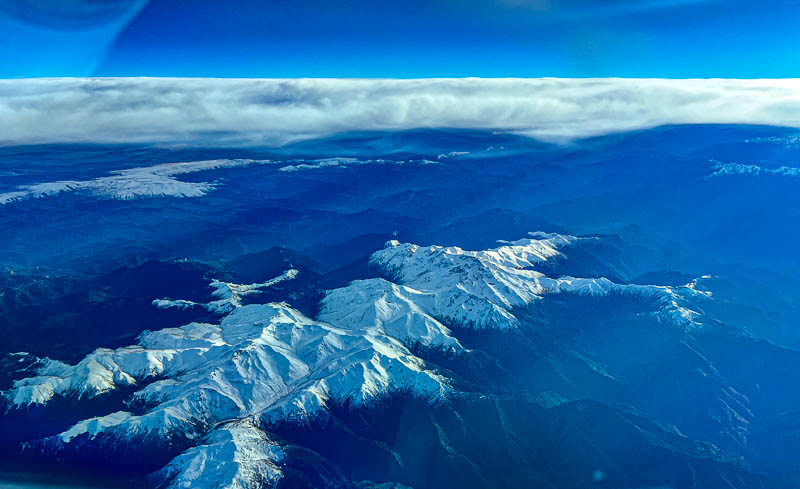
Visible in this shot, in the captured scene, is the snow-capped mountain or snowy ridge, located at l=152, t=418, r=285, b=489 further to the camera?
the snow-capped mountain

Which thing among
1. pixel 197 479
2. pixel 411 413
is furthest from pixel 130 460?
pixel 411 413

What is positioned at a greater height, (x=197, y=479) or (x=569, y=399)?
(x=197, y=479)

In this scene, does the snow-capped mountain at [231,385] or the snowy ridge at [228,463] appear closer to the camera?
the snowy ridge at [228,463]

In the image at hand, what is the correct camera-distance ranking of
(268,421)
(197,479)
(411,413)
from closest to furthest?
(197,479) → (268,421) → (411,413)

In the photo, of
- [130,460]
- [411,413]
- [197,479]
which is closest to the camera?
[197,479]

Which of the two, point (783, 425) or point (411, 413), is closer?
point (411, 413)

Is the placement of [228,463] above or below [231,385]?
below

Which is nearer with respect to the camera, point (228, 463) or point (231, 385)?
point (228, 463)

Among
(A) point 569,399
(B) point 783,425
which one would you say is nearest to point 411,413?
(A) point 569,399

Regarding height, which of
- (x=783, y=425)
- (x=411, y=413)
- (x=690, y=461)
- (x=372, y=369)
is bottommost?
(x=783, y=425)

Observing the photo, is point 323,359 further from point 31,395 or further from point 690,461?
point 690,461
